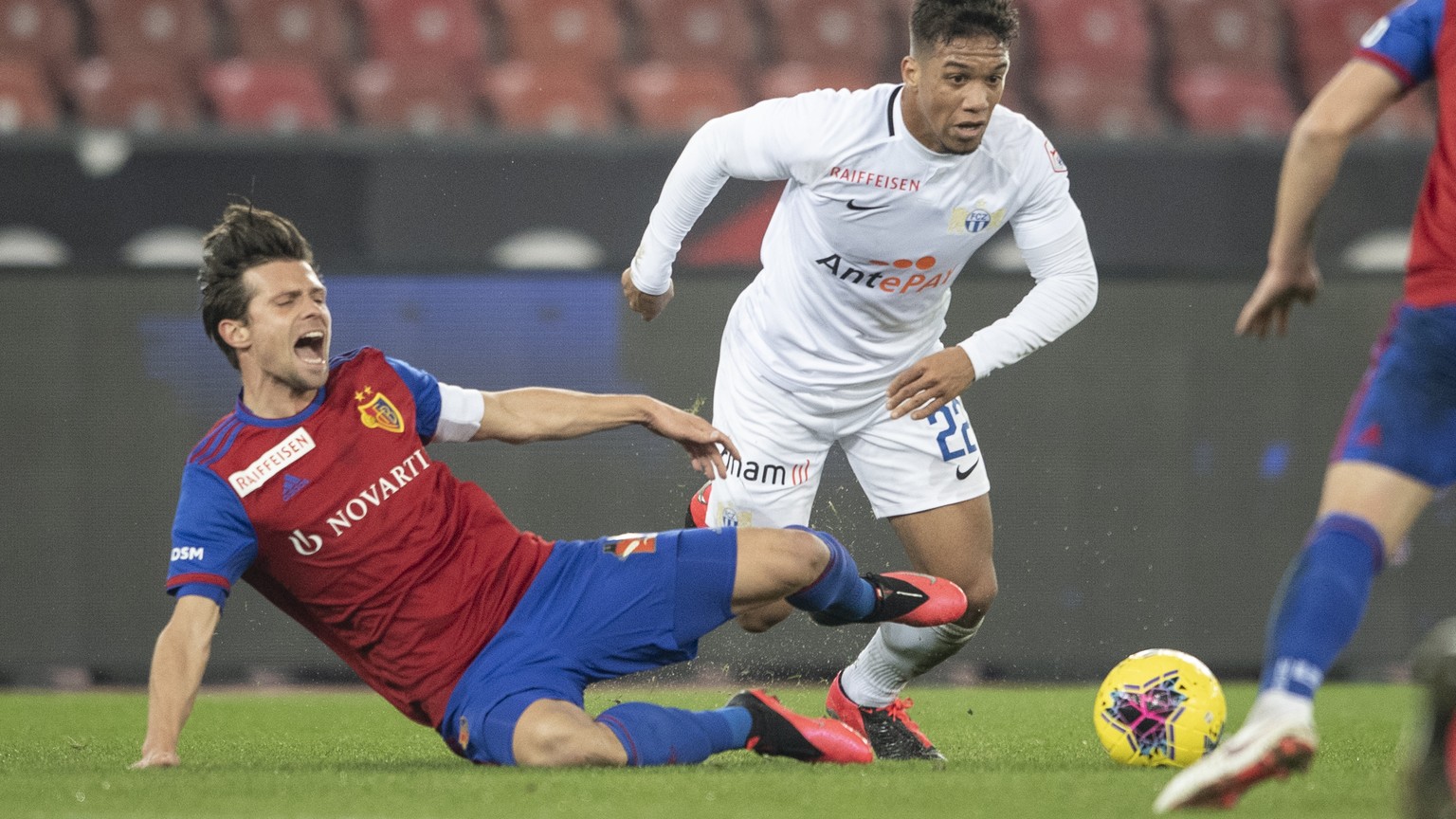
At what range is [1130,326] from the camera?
778 centimetres

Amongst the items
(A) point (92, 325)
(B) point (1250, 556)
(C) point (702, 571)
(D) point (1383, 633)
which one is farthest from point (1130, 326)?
(A) point (92, 325)

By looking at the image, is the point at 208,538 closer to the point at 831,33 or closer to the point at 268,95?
the point at 268,95

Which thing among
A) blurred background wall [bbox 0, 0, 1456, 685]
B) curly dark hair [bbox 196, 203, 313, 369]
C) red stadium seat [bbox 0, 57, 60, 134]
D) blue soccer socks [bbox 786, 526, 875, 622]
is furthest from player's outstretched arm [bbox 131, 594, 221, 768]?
red stadium seat [bbox 0, 57, 60, 134]

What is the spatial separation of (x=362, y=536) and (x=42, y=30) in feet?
23.6

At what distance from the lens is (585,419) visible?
4.72m

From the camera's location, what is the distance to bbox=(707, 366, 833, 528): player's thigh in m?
5.40

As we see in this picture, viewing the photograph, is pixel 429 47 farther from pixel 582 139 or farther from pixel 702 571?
pixel 702 571

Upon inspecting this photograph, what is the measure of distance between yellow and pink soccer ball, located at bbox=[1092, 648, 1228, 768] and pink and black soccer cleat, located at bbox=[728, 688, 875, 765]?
66 centimetres

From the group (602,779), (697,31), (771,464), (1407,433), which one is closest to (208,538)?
(602,779)

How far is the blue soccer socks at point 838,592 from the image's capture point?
14.8ft

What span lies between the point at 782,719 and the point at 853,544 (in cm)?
241

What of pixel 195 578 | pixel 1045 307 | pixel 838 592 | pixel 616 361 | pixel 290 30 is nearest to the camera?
pixel 195 578

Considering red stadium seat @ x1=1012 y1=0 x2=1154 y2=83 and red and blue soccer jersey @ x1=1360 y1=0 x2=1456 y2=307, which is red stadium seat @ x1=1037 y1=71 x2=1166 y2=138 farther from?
red and blue soccer jersey @ x1=1360 y1=0 x2=1456 y2=307

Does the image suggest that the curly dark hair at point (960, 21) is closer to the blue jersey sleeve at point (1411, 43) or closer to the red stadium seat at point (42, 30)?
the blue jersey sleeve at point (1411, 43)
